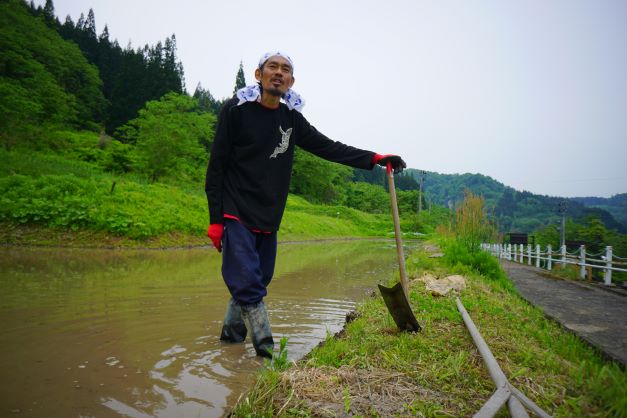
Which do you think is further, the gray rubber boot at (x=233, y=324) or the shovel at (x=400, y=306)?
the gray rubber boot at (x=233, y=324)

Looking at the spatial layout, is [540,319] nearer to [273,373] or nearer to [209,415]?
[273,373]

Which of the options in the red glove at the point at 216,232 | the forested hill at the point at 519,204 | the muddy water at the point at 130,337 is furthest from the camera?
the forested hill at the point at 519,204

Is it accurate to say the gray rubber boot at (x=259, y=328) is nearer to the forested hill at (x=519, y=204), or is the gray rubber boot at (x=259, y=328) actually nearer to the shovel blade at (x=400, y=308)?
the shovel blade at (x=400, y=308)

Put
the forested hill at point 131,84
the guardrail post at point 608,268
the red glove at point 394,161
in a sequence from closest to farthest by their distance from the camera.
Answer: the red glove at point 394,161 < the guardrail post at point 608,268 < the forested hill at point 131,84

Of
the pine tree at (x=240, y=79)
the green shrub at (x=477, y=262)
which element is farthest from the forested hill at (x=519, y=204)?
the green shrub at (x=477, y=262)

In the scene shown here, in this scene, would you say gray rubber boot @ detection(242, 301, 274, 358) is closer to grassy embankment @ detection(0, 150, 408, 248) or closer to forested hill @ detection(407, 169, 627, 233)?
grassy embankment @ detection(0, 150, 408, 248)

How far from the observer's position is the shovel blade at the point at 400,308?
8.66 feet

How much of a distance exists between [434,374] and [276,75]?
2336 millimetres

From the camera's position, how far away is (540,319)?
3668mm

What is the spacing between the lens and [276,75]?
2898 millimetres

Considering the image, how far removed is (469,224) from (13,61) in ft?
120

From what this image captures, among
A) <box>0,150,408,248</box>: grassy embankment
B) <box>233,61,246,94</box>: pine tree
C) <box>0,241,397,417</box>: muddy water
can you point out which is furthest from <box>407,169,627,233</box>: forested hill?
<box>0,241,397,417</box>: muddy water

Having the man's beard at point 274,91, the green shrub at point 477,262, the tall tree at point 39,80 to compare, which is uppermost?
the tall tree at point 39,80

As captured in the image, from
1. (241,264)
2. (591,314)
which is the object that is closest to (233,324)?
(241,264)
